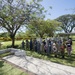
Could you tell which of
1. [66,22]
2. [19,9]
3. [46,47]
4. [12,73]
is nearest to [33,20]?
[19,9]

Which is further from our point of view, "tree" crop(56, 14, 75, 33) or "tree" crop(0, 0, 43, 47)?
"tree" crop(56, 14, 75, 33)

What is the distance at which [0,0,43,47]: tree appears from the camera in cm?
1906

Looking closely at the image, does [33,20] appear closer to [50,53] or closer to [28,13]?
[28,13]

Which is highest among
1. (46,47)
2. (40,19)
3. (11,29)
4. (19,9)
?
(19,9)

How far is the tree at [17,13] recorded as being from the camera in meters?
19.1

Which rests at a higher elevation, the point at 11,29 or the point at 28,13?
the point at 28,13

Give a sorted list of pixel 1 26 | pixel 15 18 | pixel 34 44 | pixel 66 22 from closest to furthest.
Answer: pixel 34 44 < pixel 15 18 < pixel 1 26 < pixel 66 22

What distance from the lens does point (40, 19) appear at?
67.6 ft

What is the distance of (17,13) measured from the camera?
18938mm

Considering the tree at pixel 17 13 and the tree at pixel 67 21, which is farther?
the tree at pixel 67 21

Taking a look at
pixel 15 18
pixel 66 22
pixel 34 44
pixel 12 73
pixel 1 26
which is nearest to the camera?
pixel 12 73

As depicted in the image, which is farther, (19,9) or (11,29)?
(11,29)

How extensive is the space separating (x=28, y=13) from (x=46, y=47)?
7886mm

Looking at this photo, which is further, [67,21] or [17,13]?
[67,21]
